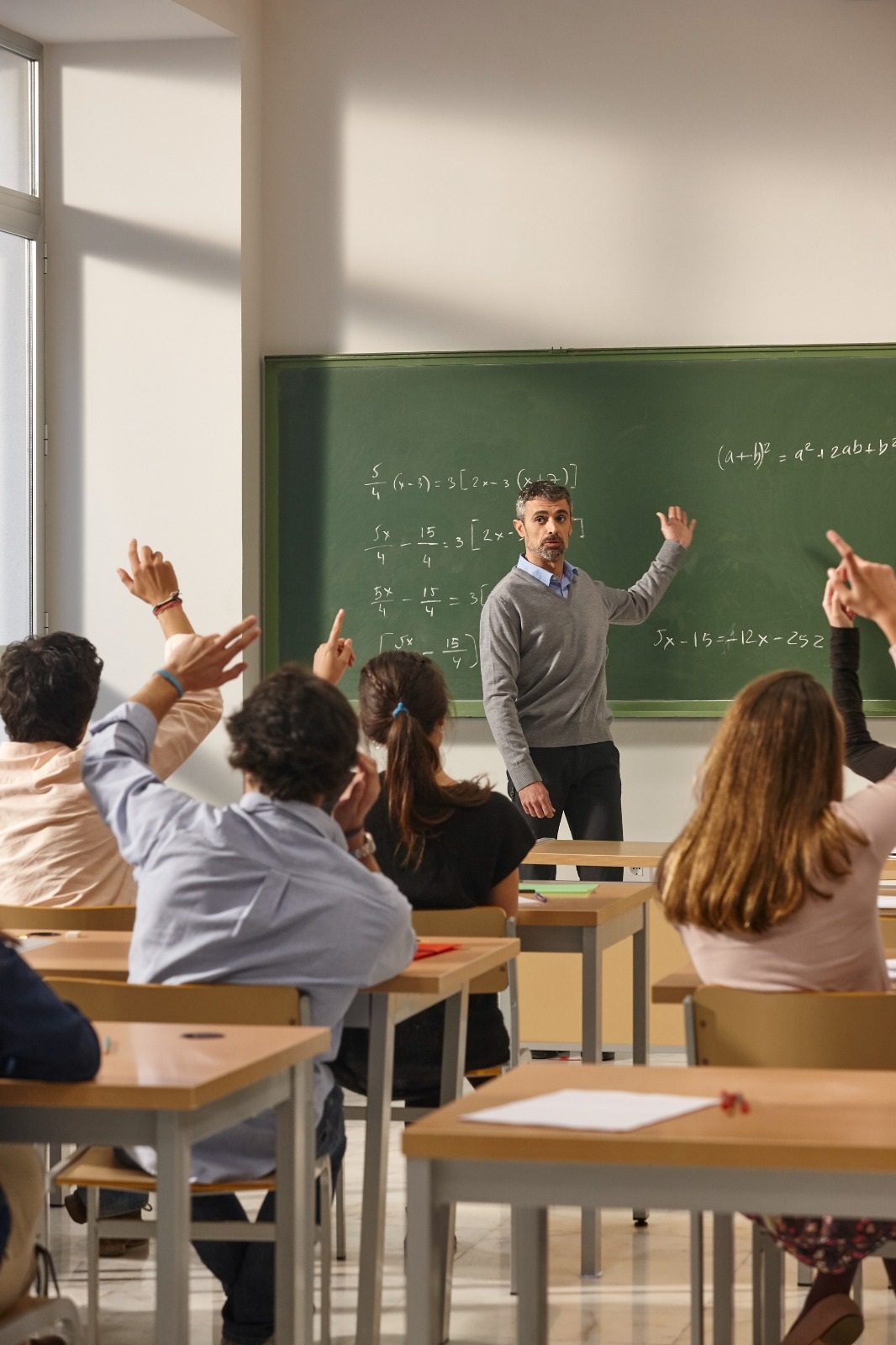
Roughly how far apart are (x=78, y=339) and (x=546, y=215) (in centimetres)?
179

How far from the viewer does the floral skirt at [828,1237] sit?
79.0 inches

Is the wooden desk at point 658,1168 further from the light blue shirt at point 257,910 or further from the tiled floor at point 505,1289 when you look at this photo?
the tiled floor at point 505,1289

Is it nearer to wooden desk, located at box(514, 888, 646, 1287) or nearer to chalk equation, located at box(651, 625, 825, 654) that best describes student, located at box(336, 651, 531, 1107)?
wooden desk, located at box(514, 888, 646, 1287)

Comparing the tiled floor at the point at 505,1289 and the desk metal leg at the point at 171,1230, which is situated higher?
the desk metal leg at the point at 171,1230

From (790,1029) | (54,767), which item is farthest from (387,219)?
(790,1029)

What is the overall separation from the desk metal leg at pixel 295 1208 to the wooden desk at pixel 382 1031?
36cm

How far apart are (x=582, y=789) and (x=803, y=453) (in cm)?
144

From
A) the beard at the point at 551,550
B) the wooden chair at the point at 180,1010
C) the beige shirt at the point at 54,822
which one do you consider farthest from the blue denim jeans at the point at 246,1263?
the beard at the point at 551,550

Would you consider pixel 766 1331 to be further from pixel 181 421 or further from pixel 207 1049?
pixel 181 421

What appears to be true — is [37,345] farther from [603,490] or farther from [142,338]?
[603,490]

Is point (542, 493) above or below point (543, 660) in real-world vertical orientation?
above

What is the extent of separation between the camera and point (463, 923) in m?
3.05

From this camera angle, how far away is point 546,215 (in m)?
5.90

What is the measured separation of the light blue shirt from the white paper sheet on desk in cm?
71
